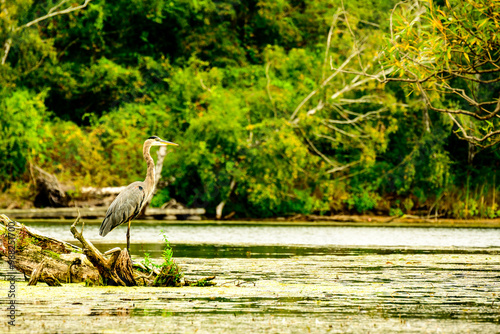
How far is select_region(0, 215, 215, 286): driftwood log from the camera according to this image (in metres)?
11.4

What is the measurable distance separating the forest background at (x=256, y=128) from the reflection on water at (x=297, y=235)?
14.7ft

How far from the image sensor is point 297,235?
955 inches

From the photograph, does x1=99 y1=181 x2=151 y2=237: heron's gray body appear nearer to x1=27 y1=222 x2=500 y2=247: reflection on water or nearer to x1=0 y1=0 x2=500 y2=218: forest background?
x1=27 y1=222 x2=500 y2=247: reflection on water

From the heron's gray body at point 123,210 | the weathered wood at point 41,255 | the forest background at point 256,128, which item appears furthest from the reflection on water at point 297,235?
the weathered wood at point 41,255

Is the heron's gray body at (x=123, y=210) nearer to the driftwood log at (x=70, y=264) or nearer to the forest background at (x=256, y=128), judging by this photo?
the driftwood log at (x=70, y=264)

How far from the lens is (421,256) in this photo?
1675cm

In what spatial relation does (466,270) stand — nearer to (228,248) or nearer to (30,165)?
(228,248)

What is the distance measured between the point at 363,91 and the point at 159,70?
30.8 feet

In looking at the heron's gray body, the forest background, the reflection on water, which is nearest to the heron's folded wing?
the heron's gray body

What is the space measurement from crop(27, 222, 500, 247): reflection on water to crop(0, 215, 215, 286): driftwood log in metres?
6.37

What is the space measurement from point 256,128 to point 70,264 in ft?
70.2

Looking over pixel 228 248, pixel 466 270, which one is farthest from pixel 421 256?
pixel 228 248

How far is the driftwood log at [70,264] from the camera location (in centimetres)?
1138

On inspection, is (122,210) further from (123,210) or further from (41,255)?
(41,255)
